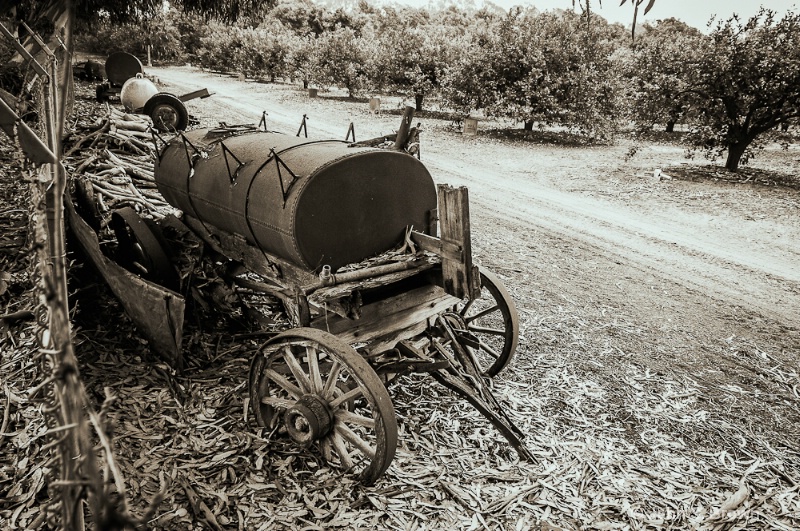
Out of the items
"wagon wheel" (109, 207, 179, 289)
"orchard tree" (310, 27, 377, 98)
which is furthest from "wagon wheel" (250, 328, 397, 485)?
"orchard tree" (310, 27, 377, 98)

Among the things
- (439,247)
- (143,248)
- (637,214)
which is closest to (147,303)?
(143,248)

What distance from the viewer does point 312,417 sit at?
3.39 metres

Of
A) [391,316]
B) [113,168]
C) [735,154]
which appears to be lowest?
[391,316]

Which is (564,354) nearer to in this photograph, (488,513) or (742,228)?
(488,513)

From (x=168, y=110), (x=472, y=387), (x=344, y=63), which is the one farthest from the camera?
(x=344, y=63)

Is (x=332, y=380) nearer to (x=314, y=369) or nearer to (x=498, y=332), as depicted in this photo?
(x=314, y=369)

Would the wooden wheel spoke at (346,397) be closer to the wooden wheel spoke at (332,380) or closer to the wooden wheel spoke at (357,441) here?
the wooden wheel spoke at (332,380)

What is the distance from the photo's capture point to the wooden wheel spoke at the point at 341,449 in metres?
3.44

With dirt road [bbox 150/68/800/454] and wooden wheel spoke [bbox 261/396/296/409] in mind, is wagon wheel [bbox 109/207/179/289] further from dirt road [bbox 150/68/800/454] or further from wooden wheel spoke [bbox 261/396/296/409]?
dirt road [bbox 150/68/800/454]

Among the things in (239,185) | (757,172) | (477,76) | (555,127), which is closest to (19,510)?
(239,185)

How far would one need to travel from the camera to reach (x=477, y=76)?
17625 mm

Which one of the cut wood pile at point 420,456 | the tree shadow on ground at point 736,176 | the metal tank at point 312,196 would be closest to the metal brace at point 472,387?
the cut wood pile at point 420,456

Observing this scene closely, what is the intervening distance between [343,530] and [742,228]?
9058 millimetres

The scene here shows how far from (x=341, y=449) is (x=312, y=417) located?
12.1 inches
